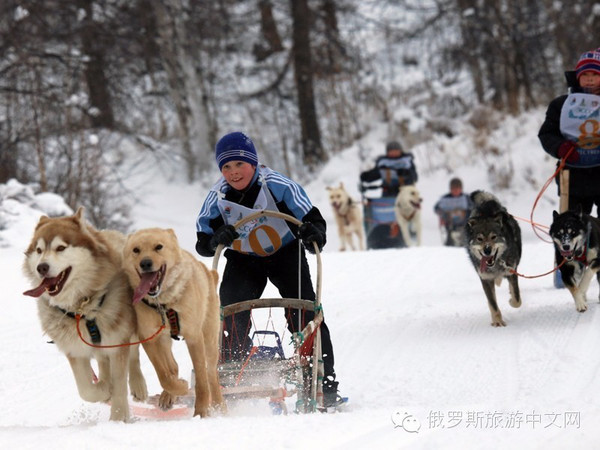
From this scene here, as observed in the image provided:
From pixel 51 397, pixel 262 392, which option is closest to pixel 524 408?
pixel 262 392

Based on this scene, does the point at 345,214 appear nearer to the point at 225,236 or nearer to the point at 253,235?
the point at 253,235

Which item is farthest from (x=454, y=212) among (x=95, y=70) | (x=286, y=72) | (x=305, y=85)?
(x=286, y=72)

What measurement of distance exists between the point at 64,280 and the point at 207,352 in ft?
2.55

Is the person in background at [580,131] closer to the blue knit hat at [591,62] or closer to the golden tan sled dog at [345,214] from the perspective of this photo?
the blue knit hat at [591,62]

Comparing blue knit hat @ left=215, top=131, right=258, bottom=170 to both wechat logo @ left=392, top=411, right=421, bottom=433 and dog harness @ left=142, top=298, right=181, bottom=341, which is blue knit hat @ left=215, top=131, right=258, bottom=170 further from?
wechat logo @ left=392, top=411, right=421, bottom=433

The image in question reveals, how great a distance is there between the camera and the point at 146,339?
139 inches

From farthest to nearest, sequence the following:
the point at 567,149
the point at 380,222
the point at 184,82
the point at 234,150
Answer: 1. the point at 184,82
2. the point at 380,222
3. the point at 567,149
4. the point at 234,150

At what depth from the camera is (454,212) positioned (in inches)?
514

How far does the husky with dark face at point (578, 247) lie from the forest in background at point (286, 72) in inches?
334

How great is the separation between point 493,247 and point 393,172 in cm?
672

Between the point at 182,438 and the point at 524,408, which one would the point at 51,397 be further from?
the point at 524,408

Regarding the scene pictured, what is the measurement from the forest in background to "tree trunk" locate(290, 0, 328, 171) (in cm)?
3

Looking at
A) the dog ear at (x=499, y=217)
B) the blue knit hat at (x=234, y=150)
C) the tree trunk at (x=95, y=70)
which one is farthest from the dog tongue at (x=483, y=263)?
the tree trunk at (x=95, y=70)

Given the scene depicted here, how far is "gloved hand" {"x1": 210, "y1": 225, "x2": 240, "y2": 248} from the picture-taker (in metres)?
3.96
